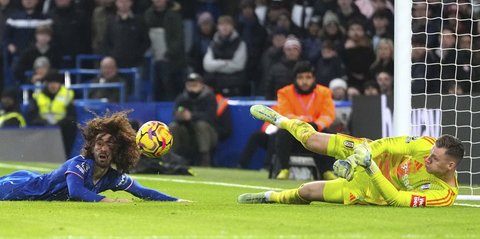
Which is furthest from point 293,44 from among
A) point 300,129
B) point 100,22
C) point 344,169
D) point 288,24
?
point 344,169

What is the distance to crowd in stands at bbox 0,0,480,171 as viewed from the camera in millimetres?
21906

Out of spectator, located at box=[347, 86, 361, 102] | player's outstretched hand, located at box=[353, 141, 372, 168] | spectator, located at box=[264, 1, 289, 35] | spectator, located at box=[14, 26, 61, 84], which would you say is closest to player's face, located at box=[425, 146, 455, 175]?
player's outstretched hand, located at box=[353, 141, 372, 168]

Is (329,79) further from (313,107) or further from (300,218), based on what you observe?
(300,218)

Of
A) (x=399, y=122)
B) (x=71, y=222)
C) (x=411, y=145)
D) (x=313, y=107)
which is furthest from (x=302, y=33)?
(x=71, y=222)

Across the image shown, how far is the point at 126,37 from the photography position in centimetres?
2441

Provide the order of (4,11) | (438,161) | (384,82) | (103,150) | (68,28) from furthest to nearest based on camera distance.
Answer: (4,11)
(68,28)
(384,82)
(103,150)
(438,161)

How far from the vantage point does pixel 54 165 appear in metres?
20.5

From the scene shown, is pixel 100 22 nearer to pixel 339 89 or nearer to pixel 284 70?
pixel 284 70

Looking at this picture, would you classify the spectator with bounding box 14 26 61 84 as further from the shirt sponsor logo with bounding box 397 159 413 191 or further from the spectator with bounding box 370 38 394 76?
the shirt sponsor logo with bounding box 397 159 413 191

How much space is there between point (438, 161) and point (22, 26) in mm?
15309

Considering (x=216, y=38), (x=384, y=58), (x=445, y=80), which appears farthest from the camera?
(x=216, y=38)

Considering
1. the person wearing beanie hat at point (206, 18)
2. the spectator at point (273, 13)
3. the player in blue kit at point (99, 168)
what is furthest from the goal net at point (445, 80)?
the person wearing beanie hat at point (206, 18)

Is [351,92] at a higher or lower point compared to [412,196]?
higher

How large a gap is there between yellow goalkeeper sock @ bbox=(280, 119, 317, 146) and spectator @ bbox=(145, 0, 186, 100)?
37.1 feet
